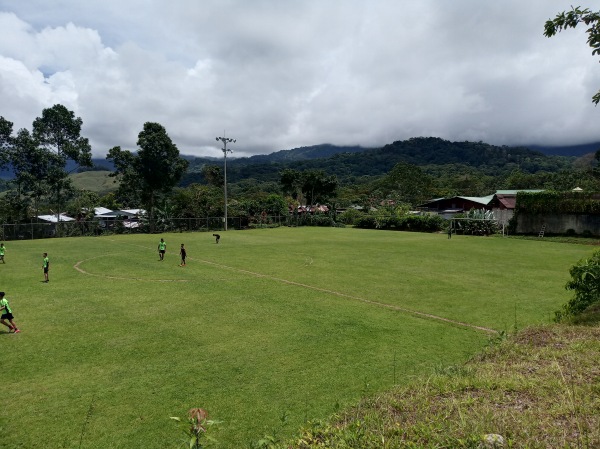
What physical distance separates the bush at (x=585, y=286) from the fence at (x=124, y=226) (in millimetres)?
48118

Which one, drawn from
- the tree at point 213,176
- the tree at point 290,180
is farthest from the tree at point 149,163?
the tree at point 290,180

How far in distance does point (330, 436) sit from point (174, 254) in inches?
1018

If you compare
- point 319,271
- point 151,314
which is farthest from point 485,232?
point 151,314

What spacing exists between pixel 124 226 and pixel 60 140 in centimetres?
1440

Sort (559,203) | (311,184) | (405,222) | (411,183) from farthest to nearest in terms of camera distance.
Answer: (411,183)
(311,184)
(405,222)
(559,203)

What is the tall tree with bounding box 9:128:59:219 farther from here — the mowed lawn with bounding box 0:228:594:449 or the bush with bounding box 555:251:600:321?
the bush with bounding box 555:251:600:321

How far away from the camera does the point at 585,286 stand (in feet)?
32.2

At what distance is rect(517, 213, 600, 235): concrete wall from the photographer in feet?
125

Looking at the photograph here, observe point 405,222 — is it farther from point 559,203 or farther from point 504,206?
point 559,203

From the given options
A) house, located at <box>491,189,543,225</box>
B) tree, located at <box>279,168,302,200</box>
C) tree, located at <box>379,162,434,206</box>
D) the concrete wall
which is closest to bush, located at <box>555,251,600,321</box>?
the concrete wall

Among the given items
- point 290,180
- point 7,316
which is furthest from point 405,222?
point 7,316

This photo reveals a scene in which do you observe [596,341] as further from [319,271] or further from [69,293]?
[69,293]

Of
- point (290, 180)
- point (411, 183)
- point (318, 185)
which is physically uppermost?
point (411, 183)

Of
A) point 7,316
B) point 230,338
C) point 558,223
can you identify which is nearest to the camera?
point 230,338
